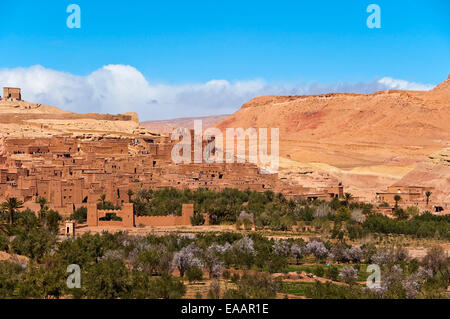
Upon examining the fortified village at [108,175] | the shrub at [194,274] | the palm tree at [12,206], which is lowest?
the shrub at [194,274]

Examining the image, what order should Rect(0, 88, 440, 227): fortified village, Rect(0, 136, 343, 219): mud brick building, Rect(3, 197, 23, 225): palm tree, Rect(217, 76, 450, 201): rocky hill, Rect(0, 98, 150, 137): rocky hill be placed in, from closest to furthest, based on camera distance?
1. Rect(3, 197, 23, 225): palm tree
2. Rect(0, 88, 440, 227): fortified village
3. Rect(0, 136, 343, 219): mud brick building
4. Rect(0, 98, 150, 137): rocky hill
5. Rect(217, 76, 450, 201): rocky hill

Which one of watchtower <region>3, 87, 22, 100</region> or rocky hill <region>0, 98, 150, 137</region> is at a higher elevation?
watchtower <region>3, 87, 22, 100</region>

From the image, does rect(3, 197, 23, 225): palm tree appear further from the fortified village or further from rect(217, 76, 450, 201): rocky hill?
rect(217, 76, 450, 201): rocky hill

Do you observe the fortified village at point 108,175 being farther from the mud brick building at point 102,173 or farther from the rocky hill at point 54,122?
the rocky hill at point 54,122

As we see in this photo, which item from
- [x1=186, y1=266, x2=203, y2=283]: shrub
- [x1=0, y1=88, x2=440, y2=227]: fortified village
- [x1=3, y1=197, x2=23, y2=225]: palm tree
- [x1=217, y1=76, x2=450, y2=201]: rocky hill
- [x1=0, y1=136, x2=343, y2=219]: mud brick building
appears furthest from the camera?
[x1=217, y1=76, x2=450, y2=201]: rocky hill

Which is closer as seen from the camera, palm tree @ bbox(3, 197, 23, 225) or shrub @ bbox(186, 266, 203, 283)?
shrub @ bbox(186, 266, 203, 283)

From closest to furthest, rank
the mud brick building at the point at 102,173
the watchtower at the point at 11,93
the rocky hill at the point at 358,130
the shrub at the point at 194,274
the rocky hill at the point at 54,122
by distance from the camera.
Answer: the shrub at the point at 194,274 < the mud brick building at the point at 102,173 < the rocky hill at the point at 54,122 < the rocky hill at the point at 358,130 < the watchtower at the point at 11,93

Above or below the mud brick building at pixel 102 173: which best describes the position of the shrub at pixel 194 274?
below

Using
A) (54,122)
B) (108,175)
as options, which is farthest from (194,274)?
(54,122)

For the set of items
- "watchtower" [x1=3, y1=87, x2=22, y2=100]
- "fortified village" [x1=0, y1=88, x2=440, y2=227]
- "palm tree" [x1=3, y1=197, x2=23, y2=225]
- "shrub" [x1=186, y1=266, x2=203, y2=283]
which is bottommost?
"shrub" [x1=186, y1=266, x2=203, y2=283]

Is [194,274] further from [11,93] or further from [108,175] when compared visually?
[11,93]

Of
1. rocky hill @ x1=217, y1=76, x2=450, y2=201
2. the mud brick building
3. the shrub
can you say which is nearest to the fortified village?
the mud brick building

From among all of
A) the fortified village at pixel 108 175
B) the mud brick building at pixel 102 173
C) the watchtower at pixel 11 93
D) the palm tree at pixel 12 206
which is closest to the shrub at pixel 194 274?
the palm tree at pixel 12 206
